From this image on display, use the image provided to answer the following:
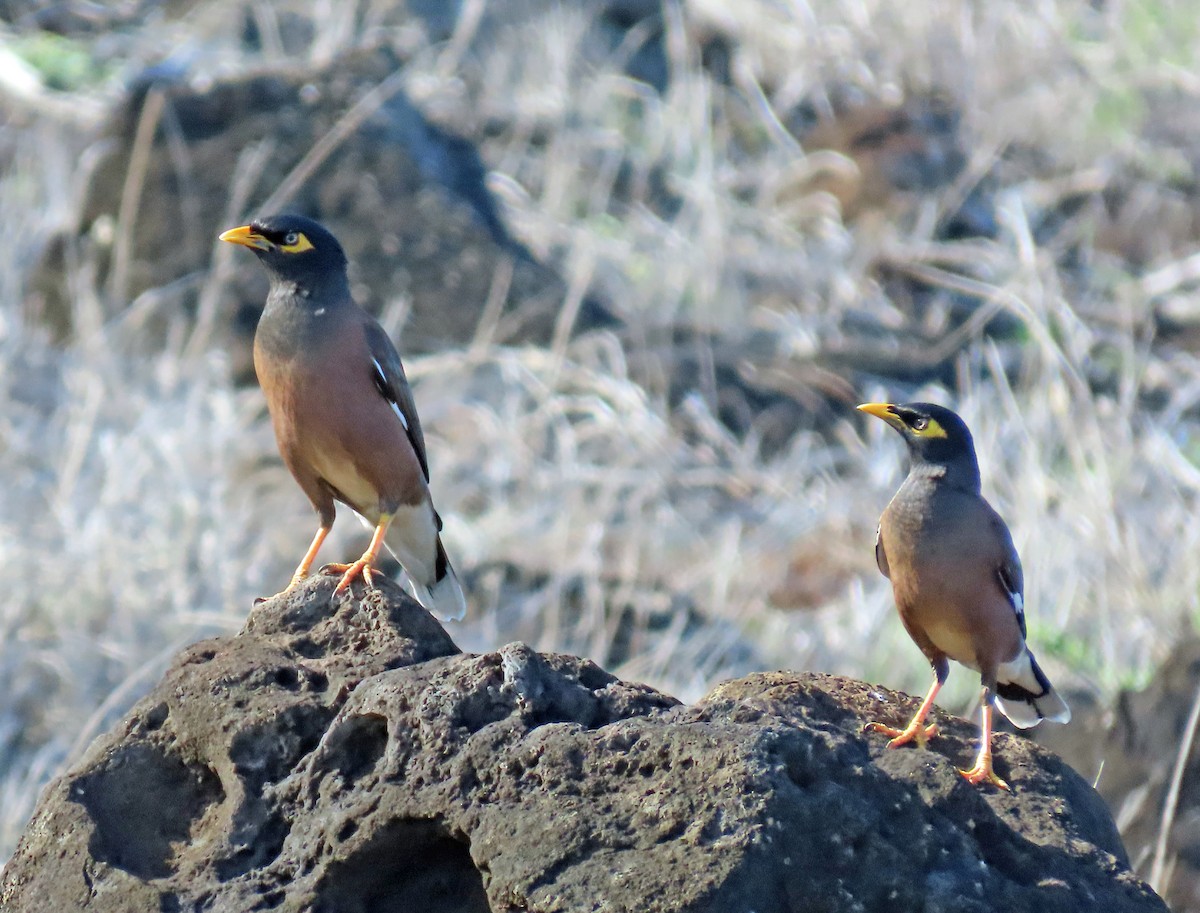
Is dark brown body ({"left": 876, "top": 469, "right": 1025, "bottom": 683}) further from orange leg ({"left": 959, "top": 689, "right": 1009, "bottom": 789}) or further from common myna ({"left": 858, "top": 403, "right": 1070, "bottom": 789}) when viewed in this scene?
orange leg ({"left": 959, "top": 689, "right": 1009, "bottom": 789})

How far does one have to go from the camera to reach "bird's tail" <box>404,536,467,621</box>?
6.18m

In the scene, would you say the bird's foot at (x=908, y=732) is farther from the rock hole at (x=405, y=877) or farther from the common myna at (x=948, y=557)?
the rock hole at (x=405, y=877)

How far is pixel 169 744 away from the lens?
4.12 metres

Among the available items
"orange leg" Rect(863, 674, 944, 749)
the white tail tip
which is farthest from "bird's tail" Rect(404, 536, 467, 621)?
"orange leg" Rect(863, 674, 944, 749)

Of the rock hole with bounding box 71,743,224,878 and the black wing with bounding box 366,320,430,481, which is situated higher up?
the black wing with bounding box 366,320,430,481

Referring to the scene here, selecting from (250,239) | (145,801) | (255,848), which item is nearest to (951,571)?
(255,848)

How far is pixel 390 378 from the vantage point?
559 cm

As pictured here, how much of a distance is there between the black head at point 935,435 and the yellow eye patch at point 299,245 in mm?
1939

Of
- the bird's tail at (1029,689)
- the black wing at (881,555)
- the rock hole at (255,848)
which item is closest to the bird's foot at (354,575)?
the rock hole at (255,848)

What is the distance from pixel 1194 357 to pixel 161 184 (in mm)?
9333

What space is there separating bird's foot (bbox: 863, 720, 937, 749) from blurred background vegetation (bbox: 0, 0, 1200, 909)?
7.02ft

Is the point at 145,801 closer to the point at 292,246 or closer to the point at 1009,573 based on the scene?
the point at 292,246

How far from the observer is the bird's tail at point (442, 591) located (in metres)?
6.18

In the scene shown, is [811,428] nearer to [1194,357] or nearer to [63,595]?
[1194,357]
